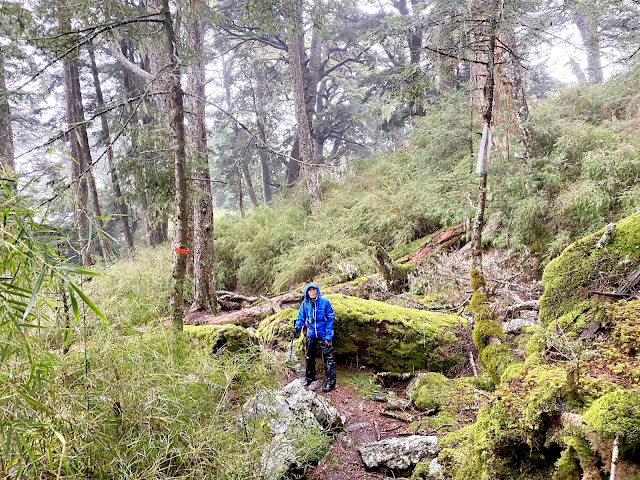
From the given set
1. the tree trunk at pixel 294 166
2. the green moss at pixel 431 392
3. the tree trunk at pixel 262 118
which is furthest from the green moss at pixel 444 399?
the tree trunk at pixel 294 166

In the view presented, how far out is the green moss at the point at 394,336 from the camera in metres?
5.13

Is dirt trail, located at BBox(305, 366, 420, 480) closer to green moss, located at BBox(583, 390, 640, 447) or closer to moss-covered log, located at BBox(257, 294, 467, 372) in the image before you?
moss-covered log, located at BBox(257, 294, 467, 372)

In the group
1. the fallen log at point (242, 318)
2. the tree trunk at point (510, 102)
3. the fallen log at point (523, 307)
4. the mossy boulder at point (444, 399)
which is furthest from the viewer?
the tree trunk at point (510, 102)

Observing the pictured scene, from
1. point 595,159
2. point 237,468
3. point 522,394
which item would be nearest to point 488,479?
point 522,394

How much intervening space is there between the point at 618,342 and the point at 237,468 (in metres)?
2.35

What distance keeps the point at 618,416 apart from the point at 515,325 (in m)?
3.42

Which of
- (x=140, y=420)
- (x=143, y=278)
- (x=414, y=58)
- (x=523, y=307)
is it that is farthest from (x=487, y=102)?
(x=414, y=58)

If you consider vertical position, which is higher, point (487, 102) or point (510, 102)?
point (510, 102)

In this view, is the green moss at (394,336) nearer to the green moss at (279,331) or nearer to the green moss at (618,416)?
the green moss at (279,331)

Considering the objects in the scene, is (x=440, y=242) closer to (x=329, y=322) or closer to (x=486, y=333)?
(x=329, y=322)

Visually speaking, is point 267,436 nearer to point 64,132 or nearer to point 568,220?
point 64,132

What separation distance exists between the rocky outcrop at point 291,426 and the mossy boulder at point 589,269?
87.1 inches

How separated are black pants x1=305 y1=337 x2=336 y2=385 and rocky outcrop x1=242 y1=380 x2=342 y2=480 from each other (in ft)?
3.71

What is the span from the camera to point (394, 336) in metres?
5.24
